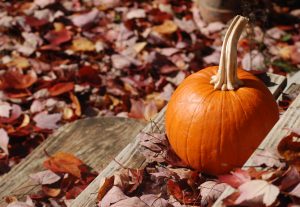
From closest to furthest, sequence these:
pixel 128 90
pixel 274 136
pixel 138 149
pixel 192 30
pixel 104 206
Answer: pixel 274 136
pixel 104 206
pixel 138 149
pixel 128 90
pixel 192 30

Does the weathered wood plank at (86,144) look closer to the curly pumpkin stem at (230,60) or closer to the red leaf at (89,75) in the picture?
the red leaf at (89,75)

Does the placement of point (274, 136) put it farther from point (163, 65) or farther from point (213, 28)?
point (213, 28)

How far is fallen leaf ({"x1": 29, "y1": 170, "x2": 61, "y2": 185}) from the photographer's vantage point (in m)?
2.44

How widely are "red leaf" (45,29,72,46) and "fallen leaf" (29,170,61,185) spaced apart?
162cm

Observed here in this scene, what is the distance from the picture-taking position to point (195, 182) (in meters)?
1.91

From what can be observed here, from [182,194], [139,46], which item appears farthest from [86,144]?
[139,46]

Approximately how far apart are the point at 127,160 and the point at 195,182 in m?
0.31

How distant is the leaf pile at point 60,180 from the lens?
2.39m

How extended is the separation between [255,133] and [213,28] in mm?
2354

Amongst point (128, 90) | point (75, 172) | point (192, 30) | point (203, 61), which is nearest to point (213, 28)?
point (192, 30)

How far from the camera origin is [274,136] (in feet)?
5.24

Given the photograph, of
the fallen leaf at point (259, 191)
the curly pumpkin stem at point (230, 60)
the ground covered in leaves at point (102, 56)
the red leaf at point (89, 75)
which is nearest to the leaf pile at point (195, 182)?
the fallen leaf at point (259, 191)

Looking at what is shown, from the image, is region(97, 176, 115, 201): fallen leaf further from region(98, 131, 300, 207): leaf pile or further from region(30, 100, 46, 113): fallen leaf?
region(30, 100, 46, 113): fallen leaf

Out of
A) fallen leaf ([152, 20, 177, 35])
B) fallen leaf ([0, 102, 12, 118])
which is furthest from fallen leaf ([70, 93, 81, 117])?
fallen leaf ([152, 20, 177, 35])
